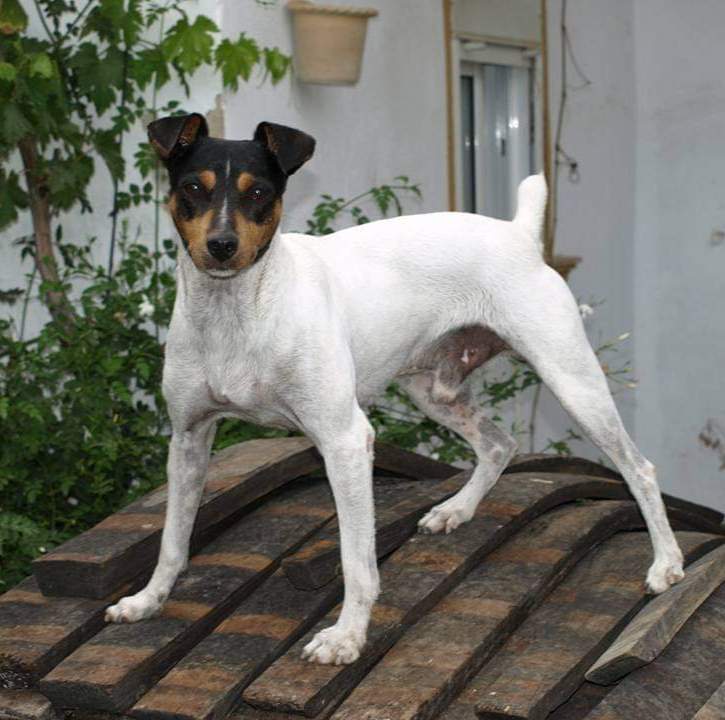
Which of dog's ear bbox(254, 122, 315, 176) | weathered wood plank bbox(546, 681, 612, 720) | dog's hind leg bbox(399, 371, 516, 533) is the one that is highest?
dog's ear bbox(254, 122, 315, 176)

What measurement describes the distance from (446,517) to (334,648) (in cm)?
86

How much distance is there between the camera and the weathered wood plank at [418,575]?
3.19 m

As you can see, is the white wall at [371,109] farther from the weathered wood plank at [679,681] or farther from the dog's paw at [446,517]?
the weathered wood plank at [679,681]

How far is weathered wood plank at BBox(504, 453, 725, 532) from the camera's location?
4794 millimetres

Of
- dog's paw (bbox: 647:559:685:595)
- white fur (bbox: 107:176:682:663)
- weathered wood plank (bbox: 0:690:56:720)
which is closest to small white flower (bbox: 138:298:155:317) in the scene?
white fur (bbox: 107:176:682:663)

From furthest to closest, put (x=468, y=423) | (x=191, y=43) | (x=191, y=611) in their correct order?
(x=191, y=43) < (x=468, y=423) < (x=191, y=611)

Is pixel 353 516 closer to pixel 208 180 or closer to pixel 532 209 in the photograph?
pixel 208 180

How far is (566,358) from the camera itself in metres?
3.90

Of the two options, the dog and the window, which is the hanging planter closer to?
the window

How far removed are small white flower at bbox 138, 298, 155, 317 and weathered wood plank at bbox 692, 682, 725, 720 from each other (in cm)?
314

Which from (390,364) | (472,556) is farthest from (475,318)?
(472,556)

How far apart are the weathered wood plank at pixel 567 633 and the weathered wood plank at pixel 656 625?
0.07 metres

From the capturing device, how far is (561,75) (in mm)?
8695

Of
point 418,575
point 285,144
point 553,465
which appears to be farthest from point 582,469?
point 285,144
